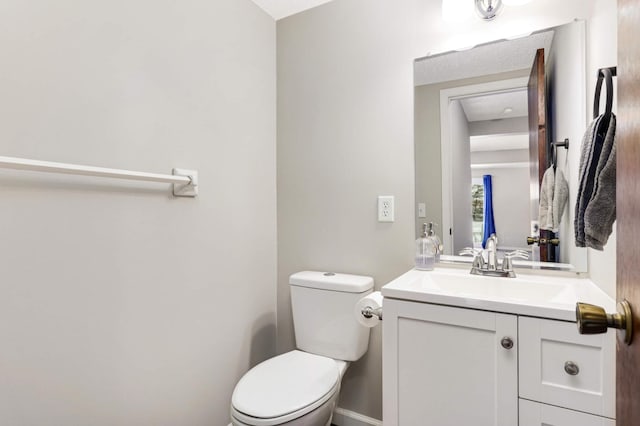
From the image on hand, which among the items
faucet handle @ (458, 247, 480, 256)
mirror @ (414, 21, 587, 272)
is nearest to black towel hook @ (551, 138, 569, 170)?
mirror @ (414, 21, 587, 272)

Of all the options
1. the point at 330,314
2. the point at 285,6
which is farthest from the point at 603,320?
the point at 285,6

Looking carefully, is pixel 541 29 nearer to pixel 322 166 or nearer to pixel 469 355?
pixel 322 166

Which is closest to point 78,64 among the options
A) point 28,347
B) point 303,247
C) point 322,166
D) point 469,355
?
point 28,347

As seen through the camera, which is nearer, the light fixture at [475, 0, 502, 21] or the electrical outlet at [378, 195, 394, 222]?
the light fixture at [475, 0, 502, 21]

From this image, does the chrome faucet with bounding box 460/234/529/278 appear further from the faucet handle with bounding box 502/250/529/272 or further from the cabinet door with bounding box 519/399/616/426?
the cabinet door with bounding box 519/399/616/426

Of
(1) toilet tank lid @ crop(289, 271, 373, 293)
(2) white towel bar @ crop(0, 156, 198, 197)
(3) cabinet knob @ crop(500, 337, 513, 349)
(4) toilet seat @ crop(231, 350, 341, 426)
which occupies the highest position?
(2) white towel bar @ crop(0, 156, 198, 197)

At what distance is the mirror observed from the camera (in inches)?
51.5

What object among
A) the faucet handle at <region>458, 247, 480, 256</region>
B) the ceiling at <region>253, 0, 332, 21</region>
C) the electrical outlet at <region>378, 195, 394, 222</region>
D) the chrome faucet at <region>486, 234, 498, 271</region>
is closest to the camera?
the chrome faucet at <region>486, 234, 498, 271</region>

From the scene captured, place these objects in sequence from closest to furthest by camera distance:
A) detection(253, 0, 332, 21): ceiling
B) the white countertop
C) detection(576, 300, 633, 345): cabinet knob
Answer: detection(576, 300, 633, 345): cabinet knob
the white countertop
detection(253, 0, 332, 21): ceiling

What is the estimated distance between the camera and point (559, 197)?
1316mm

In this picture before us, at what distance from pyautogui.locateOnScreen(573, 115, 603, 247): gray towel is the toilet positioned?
0.93m

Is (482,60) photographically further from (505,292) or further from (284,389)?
(284,389)

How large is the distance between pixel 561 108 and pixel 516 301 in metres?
0.84

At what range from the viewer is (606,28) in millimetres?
1069
